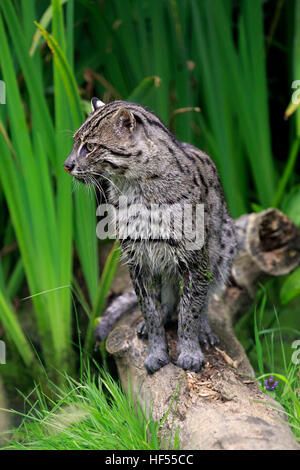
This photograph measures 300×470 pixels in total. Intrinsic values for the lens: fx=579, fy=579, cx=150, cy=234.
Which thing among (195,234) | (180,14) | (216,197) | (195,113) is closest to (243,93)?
(195,113)

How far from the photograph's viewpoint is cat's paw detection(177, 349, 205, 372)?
2.88 metres

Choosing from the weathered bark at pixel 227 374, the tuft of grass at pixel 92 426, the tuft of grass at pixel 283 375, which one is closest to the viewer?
the weathered bark at pixel 227 374

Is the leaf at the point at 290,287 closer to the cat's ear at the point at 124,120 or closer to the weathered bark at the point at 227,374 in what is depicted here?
the weathered bark at the point at 227,374

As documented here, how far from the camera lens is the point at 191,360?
289 centimetres

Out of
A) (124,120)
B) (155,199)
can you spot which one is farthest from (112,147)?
(155,199)

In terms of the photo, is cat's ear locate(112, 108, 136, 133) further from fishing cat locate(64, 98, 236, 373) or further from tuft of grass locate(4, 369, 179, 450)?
tuft of grass locate(4, 369, 179, 450)

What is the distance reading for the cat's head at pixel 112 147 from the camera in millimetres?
2703

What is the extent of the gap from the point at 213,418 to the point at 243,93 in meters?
2.79

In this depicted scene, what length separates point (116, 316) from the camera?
3.55 metres

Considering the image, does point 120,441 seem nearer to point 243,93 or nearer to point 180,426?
point 180,426

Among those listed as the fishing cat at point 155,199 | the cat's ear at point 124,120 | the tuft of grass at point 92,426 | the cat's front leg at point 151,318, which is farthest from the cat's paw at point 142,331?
the cat's ear at point 124,120

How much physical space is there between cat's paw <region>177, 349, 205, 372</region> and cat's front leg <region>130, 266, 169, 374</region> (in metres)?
0.09

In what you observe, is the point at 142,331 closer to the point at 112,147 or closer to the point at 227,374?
the point at 227,374

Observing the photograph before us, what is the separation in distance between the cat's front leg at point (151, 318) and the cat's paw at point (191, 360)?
9cm
